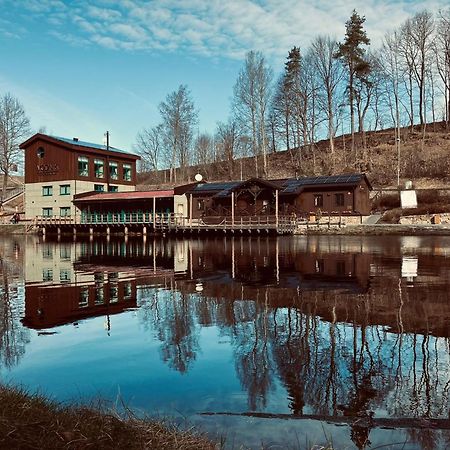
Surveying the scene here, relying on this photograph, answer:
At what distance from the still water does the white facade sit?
4163cm

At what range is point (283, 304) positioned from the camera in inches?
415

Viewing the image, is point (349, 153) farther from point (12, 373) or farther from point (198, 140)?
point (12, 373)

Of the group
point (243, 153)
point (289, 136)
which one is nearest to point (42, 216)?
point (243, 153)

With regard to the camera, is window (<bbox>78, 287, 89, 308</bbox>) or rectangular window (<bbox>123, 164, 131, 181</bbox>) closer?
window (<bbox>78, 287, 89, 308</bbox>)

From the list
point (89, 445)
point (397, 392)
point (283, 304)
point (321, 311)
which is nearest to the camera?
point (89, 445)

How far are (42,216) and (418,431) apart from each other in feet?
182

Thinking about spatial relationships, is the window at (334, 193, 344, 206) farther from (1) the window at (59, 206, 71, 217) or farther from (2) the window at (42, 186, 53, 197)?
(2) the window at (42, 186, 53, 197)

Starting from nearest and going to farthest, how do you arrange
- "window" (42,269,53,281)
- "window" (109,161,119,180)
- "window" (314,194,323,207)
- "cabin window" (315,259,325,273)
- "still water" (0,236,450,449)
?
"still water" (0,236,450,449)
"window" (42,269,53,281)
"cabin window" (315,259,325,273)
"window" (314,194,323,207)
"window" (109,161,119,180)

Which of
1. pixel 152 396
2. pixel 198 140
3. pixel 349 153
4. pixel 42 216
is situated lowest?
pixel 152 396

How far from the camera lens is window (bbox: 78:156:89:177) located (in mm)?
54750

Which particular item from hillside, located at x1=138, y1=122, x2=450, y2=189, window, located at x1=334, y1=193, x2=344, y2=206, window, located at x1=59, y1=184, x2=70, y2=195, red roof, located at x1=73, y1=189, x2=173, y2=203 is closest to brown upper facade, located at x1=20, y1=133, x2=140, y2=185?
window, located at x1=59, y1=184, x2=70, y2=195

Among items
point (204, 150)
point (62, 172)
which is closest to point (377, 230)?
point (62, 172)

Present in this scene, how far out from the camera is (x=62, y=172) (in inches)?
2149

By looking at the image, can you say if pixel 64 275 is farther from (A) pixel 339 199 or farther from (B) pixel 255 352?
(A) pixel 339 199
